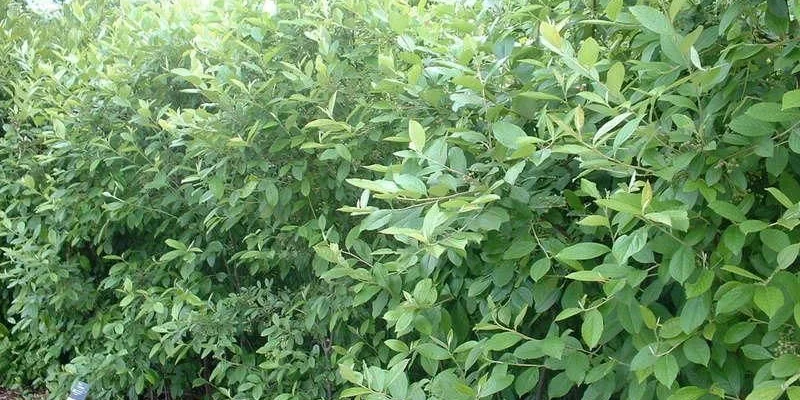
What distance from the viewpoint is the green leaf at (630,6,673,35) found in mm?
1655

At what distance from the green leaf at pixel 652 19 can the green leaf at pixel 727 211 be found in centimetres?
38

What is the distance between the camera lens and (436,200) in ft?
6.35

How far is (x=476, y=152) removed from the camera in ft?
7.11

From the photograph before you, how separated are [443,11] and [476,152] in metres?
0.61

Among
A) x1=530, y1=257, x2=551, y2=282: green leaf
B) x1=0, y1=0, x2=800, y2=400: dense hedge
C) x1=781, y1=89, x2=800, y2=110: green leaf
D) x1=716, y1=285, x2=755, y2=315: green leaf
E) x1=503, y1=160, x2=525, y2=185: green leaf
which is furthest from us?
x1=530, y1=257, x2=551, y2=282: green leaf

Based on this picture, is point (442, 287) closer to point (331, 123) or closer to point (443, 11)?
point (331, 123)

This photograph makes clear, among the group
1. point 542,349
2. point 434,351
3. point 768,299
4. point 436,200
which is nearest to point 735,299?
point 768,299

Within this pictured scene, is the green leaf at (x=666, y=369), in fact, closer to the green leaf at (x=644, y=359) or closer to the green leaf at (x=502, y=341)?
the green leaf at (x=644, y=359)

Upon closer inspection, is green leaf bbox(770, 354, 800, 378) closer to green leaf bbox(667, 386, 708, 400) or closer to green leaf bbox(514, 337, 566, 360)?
green leaf bbox(667, 386, 708, 400)

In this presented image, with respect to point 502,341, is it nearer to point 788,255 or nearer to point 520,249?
point 520,249

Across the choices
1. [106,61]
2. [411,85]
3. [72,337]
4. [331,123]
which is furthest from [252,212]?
[72,337]

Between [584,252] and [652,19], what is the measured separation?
53cm

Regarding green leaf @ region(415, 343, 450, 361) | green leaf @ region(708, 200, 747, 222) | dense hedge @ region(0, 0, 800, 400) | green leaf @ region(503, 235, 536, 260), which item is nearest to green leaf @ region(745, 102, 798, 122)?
dense hedge @ region(0, 0, 800, 400)

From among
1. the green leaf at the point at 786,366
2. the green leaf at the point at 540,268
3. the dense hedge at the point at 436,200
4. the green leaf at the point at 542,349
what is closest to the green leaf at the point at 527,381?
the dense hedge at the point at 436,200
